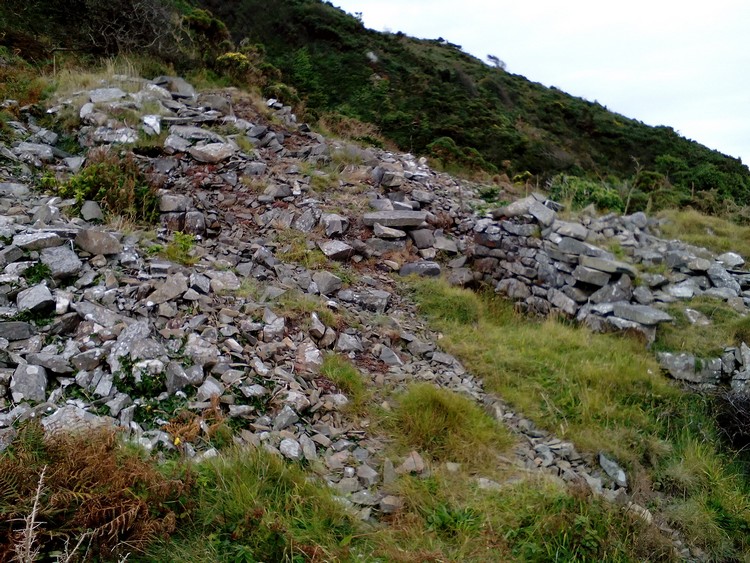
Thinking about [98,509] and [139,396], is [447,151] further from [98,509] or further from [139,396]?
[98,509]

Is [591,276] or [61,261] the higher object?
[591,276]

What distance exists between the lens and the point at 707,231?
350 inches

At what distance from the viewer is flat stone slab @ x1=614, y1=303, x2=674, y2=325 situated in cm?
633

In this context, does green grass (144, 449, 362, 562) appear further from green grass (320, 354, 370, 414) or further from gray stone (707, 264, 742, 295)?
gray stone (707, 264, 742, 295)

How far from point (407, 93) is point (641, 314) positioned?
12.4m

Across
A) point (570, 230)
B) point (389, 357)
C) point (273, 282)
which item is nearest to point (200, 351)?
point (273, 282)

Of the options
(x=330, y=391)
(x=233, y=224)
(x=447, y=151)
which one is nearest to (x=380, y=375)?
(x=330, y=391)

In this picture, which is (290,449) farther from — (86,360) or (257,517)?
(86,360)

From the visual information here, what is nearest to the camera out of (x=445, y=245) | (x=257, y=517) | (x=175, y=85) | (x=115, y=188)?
(x=257, y=517)

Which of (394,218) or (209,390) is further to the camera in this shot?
(394,218)

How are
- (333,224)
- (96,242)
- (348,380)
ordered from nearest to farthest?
1. (348,380)
2. (96,242)
3. (333,224)

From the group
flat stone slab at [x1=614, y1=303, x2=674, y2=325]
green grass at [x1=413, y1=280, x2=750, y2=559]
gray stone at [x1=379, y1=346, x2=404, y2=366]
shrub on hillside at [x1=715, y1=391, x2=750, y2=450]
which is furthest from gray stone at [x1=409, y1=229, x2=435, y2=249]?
shrub on hillside at [x1=715, y1=391, x2=750, y2=450]

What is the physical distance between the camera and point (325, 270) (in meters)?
6.62

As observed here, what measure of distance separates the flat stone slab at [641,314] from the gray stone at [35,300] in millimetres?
6103
